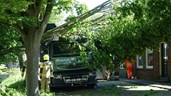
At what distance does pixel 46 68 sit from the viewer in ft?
68.2

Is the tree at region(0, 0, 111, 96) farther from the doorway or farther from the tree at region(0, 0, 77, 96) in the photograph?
the doorway

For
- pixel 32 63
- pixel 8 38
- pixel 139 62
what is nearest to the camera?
pixel 32 63

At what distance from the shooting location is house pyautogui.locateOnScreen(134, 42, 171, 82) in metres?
26.1

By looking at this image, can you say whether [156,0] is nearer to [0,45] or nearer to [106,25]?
[106,25]

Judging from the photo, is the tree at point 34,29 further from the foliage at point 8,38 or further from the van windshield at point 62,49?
the van windshield at point 62,49

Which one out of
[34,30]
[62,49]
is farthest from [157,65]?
[34,30]

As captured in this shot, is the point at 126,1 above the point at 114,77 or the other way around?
above

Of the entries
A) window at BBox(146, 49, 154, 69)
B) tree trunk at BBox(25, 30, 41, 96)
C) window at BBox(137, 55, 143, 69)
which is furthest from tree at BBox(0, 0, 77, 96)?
window at BBox(137, 55, 143, 69)

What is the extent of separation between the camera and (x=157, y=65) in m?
27.0

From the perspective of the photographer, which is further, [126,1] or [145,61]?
[145,61]

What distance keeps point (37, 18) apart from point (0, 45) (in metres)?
5.93

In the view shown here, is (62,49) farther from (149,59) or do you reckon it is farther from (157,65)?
(149,59)

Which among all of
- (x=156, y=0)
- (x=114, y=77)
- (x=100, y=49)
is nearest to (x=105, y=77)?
(x=114, y=77)

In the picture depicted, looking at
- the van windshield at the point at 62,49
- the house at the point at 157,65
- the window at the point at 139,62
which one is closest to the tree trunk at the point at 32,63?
the van windshield at the point at 62,49
